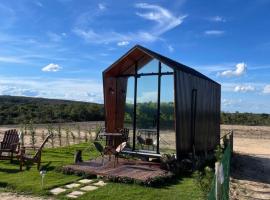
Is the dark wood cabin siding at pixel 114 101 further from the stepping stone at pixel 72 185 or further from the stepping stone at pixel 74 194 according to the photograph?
the stepping stone at pixel 74 194

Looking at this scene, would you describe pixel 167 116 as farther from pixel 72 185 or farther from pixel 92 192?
pixel 92 192

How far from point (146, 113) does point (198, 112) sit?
1.85 meters

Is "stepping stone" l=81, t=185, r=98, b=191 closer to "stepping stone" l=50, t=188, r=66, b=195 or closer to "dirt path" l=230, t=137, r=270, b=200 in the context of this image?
"stepping stone" l=50, t=188, r=66, b=195

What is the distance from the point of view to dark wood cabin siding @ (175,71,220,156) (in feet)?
35.4

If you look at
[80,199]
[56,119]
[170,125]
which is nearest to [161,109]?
[170,125]

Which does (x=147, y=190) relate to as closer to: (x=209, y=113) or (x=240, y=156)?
(x=209, y=113)

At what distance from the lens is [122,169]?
9789 millimetres

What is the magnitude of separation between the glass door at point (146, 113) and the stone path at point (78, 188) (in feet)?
10.5

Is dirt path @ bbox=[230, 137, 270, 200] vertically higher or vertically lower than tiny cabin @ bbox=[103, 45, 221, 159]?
lower

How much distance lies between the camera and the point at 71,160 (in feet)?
38.1

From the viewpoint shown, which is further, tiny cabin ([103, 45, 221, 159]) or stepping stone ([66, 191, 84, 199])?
tiny cabin ([103, 45, 221, 159])

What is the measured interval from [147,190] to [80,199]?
1.47 metres

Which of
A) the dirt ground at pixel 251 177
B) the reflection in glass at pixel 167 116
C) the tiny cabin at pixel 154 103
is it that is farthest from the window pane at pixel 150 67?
the dirt ground at pixel 251 177

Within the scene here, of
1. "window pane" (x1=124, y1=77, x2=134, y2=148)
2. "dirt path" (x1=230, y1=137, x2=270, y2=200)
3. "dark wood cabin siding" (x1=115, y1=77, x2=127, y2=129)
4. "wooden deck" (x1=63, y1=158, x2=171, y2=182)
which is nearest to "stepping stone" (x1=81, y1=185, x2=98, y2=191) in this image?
"wooden deck" (x1=63, y1=158, x2=171, y2=182)
